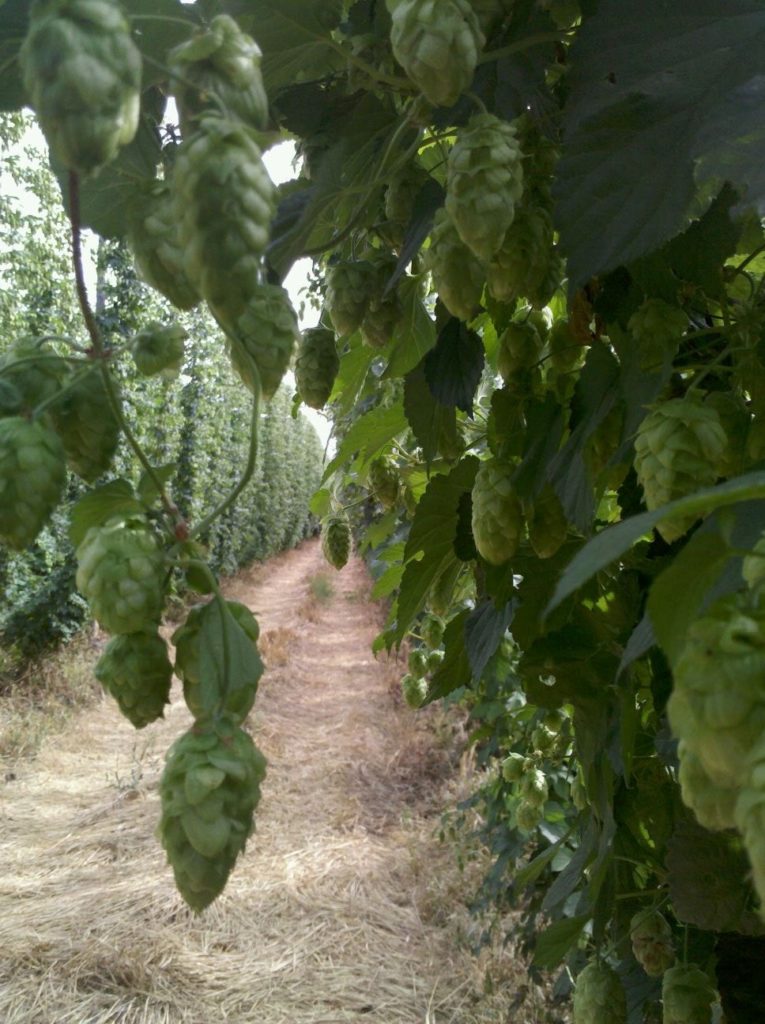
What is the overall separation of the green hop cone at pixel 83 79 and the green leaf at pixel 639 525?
0.27 m

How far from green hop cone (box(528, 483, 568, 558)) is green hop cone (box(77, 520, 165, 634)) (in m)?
0.49

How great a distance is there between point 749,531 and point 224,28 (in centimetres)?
40

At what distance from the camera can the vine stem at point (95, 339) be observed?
0.48 meters

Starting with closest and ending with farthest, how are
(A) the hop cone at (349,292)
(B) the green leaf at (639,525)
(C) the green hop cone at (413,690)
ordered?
(B) the green leaf at (639,525)
(A) the hop cone at (349,292)
(C) the green hop cone at (413,690)

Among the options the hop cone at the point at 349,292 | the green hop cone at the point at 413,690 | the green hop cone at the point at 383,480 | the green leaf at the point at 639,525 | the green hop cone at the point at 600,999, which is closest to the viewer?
the green leaf at the point at 639,525

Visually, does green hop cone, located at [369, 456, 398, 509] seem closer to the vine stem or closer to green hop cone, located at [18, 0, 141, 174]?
the vine stem

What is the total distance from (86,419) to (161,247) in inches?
5.5

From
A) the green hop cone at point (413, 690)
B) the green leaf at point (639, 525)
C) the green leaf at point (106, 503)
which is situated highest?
the green leaf at point (106, 503)

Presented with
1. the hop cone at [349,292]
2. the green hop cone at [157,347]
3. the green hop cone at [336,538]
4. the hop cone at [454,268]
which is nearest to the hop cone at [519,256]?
the hop cone at [454,268]

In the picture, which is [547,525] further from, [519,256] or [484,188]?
[484,188]

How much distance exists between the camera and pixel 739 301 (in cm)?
93

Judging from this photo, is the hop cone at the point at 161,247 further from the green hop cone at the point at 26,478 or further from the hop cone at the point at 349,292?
the hop cone at the point at 349,292

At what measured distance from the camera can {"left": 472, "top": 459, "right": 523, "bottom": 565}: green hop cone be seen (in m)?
0.91

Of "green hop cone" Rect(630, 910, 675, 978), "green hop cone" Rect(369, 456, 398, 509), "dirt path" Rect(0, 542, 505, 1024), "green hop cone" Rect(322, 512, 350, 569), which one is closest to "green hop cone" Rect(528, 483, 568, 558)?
"green hop cone" Rect(630, 910, 675, 978)
